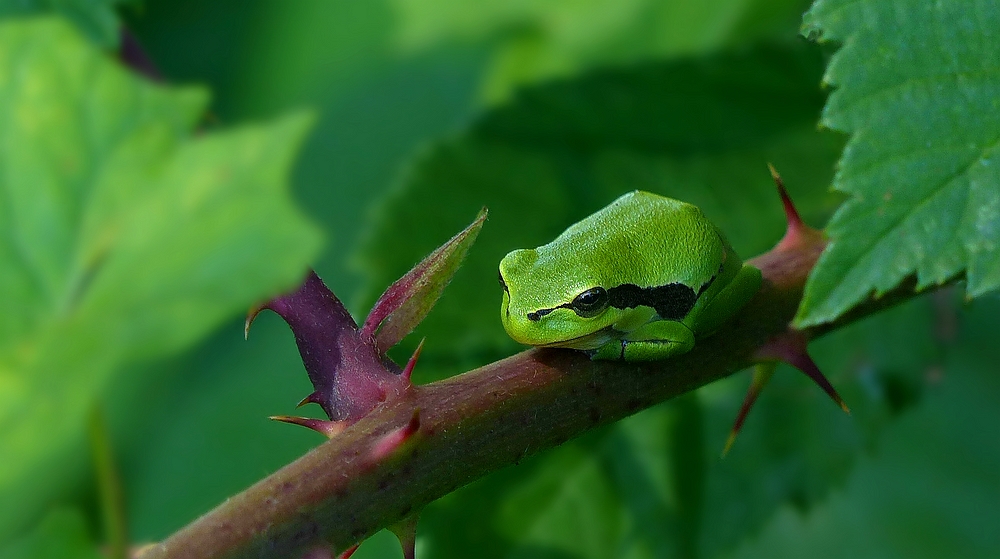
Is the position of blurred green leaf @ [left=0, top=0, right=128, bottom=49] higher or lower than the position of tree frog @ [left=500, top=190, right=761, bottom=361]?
higher

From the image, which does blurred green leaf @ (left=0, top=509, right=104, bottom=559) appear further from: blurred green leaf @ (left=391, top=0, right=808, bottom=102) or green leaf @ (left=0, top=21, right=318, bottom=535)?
blurred green leaf @ (left=391, top=0, right=808, bottom=102)

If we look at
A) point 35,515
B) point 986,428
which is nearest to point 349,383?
point 986,428

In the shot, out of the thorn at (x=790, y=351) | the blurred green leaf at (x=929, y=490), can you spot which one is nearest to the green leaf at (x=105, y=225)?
the thorn at (x=790, y=351)

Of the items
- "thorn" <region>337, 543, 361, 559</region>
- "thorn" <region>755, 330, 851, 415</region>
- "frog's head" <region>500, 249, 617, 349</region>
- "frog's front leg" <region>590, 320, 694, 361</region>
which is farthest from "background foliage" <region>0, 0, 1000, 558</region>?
A: "thorn" <region>337, 543, 361, 559</region>

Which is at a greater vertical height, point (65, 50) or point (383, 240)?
point (65, 50)

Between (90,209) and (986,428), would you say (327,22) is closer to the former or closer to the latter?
(90,209)

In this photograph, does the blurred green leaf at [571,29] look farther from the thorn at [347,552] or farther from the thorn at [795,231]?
the thorn at [347,552]
